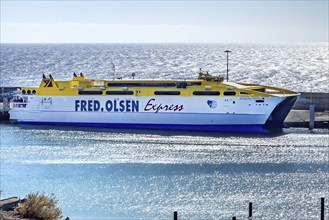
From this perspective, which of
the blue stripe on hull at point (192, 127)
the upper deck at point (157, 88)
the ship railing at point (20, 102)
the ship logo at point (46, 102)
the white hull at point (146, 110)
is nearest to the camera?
the white hull at point (146, 110)

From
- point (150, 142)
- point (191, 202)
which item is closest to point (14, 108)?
point (150, 142)

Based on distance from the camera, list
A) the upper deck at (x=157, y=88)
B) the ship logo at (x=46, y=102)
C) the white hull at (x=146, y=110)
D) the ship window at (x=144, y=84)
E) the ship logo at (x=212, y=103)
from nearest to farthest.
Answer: the white hull at (x=146, y=110), the ship logo at (x=212, y=103), the upper deck at (x=157, y=88), the ship window at (x=144, y=84), the ship logo at (x=46, y=102)

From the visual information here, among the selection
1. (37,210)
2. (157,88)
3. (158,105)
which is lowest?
(158,105)

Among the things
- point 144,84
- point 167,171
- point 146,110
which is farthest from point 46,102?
point 167,171

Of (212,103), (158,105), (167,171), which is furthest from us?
(158,105)

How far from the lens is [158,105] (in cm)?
5403

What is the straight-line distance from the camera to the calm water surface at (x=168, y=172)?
28.6 meters

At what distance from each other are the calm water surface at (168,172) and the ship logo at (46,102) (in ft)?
12.0

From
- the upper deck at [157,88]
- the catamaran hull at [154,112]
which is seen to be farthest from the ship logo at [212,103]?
the upper deck at [157,88]

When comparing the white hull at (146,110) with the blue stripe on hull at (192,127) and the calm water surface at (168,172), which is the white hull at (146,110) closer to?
the blue stripe on hull at (192,127)

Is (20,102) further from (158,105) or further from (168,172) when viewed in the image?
Result: (168,172)

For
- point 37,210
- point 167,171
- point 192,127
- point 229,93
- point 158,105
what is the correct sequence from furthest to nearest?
point 158,105, point 192,127, point 229,93, point 167,171, point 37,210

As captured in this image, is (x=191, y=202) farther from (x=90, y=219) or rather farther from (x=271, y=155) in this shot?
(x=271, y=155)

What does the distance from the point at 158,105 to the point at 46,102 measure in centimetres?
934
